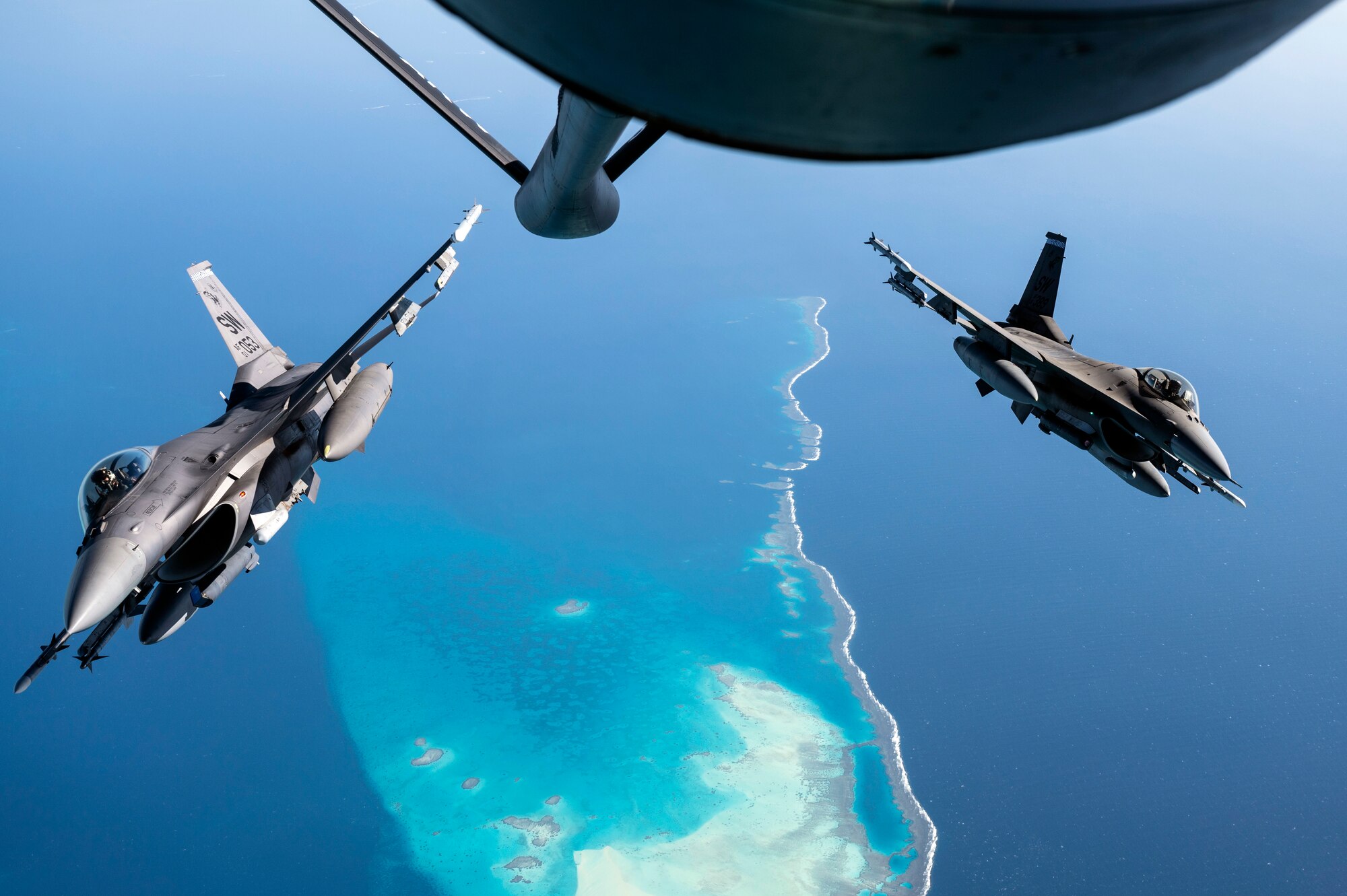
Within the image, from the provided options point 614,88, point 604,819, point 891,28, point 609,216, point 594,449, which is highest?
point 891,28

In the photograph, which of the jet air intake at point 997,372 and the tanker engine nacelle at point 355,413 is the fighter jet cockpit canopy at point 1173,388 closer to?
the jet air intake at point 997,372

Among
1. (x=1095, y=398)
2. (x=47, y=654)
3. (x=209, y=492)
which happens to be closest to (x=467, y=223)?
(x=209, y=492)

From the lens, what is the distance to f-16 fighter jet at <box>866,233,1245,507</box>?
584 inches

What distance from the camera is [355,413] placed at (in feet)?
45.2

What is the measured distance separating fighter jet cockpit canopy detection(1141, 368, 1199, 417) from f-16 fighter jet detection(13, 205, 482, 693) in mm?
13358

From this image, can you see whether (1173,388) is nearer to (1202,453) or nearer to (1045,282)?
(1202,453)

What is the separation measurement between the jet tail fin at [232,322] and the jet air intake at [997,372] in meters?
15.3

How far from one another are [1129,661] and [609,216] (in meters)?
44.9

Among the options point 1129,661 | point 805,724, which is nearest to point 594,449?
point 805,724

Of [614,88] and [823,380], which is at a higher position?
[614,88]

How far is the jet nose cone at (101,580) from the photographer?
11562 mm

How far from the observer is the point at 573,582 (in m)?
41.6

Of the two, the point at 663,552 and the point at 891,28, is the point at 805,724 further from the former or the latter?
the point at 891,28

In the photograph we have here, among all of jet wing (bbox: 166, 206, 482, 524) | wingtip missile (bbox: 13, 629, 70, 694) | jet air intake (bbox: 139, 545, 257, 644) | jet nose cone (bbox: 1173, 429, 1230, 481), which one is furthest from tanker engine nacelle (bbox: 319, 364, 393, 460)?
jet nose cone (bbox: 1173, 429, 1230, 481)
